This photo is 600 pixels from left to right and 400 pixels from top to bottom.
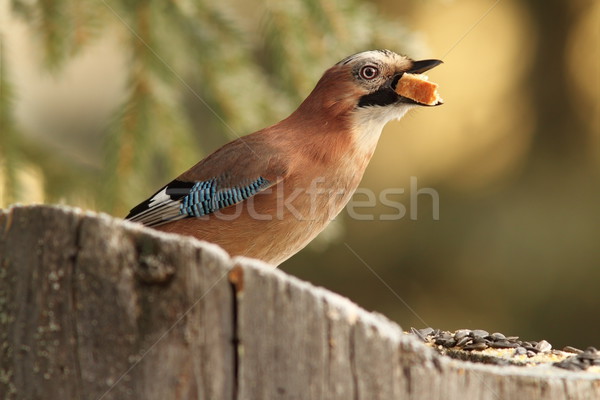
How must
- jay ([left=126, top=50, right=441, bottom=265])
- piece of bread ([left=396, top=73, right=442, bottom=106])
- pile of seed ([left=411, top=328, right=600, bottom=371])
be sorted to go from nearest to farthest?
pile of seed ([left=411, top=328, right=600, bottom=371])
jay ([left=126, top=50, right=441, bottom=265])
piece of bread ([left=396, top=73, right=442, bottom=106])

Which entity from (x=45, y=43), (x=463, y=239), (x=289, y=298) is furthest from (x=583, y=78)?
(x=289, y=298)

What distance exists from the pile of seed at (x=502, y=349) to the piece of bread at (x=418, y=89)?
1075 mm

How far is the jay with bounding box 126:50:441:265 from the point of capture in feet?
10.3

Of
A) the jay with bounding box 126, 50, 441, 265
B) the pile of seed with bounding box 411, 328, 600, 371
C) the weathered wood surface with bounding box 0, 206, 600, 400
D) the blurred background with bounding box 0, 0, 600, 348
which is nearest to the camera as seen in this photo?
the weathered wood surface with bounding box 0, 206, 600, 400

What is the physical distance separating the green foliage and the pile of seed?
1.43 metres

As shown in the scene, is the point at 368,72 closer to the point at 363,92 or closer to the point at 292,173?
the point at 363,92

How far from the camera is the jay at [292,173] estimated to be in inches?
124

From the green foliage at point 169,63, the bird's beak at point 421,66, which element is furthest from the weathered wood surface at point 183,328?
the bird's beak at point 421,66

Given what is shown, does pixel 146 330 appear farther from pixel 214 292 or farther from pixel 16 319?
pixel 16 319

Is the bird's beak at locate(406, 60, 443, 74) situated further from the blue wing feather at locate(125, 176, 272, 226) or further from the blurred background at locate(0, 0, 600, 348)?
the blurred background at locate(0, 0, 600, 348)

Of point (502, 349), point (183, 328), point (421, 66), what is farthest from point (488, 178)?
point (183, 328)

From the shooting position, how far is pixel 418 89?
11.3ft

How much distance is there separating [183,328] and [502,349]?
3.90 ft

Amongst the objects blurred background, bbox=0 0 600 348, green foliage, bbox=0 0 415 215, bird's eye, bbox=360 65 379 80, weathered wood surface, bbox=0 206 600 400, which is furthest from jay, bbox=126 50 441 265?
blurred background, bbox=0 0 600 348
